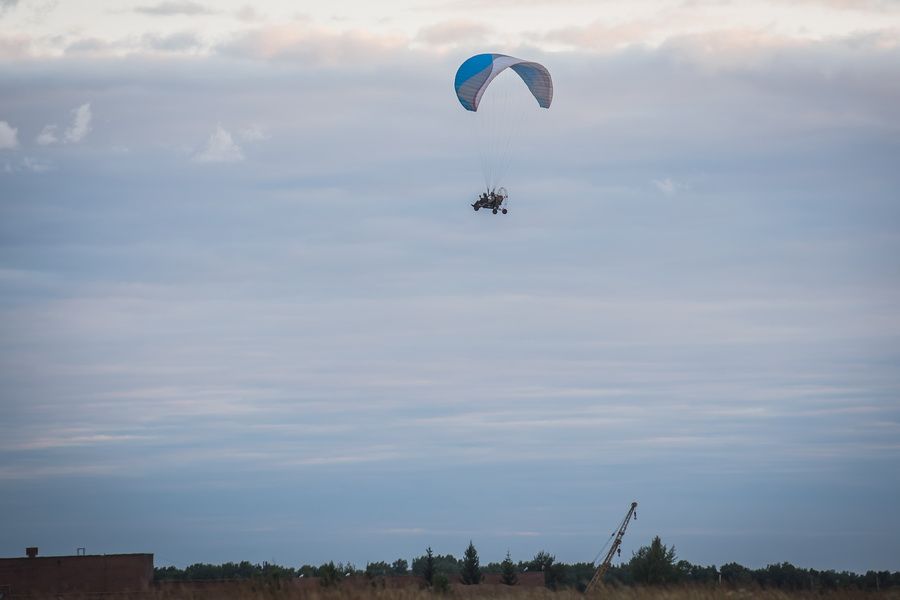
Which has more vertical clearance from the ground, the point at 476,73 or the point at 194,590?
the point at 476,73

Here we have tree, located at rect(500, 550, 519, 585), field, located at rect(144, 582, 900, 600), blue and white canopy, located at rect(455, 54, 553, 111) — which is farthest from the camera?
tree, located at rect(500, 550, 519, 585)

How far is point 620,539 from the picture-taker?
127250 mm

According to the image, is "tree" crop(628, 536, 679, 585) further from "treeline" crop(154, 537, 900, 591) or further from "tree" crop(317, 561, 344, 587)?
"tree" crop(317, 561, 344, 587)

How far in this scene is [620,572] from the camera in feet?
440

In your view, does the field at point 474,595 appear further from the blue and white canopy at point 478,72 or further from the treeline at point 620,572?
the blue and white canopy at point 478,72

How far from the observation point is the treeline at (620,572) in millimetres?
39125

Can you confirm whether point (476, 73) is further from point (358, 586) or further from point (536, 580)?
point (536, 580)

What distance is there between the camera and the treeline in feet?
128

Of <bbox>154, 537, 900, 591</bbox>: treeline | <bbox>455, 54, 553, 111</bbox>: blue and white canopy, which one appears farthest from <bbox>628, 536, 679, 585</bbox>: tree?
<bbox>455, 54, 553, 111</bbox>: blue and white canopy

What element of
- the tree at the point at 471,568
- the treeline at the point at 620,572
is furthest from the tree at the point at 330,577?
the tree at the point at 471,568

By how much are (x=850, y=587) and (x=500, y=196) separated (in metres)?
28.6

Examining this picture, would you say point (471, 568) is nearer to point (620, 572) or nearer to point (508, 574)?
point (508, 574)

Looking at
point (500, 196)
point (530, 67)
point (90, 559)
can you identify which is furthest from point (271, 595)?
point (90, 559)

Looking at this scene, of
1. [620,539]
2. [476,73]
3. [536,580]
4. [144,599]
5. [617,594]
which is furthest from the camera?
[620,539]
